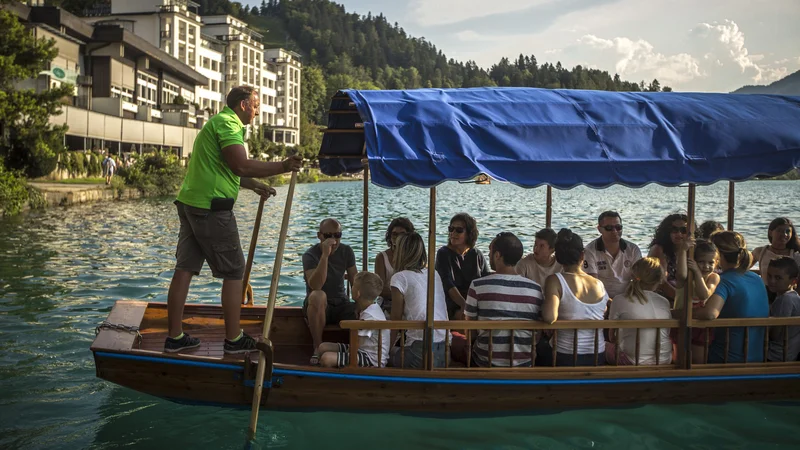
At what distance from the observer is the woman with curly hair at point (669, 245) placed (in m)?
7.80

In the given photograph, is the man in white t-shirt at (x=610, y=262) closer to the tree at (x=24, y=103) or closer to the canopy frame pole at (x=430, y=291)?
the canopy frame pole at (x=430, y=291)

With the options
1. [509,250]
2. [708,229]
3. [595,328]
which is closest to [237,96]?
[509,250]

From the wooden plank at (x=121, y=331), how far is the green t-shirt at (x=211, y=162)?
1356mm

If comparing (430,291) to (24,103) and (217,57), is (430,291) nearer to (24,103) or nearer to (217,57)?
(24,103)

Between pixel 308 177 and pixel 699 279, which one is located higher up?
pixel 308 177

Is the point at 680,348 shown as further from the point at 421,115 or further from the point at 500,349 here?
the point at 421,115

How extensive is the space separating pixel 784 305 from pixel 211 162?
17.1 feet

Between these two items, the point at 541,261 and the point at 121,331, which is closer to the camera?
the point at 121,331

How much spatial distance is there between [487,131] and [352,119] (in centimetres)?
216

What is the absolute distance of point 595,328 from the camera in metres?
6.31

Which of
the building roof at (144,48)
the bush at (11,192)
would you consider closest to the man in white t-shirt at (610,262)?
the bush at (11,192)

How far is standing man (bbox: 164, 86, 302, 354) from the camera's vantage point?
20.4 ft

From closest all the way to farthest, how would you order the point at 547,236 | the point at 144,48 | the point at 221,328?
the point at 547,236 → the point at 221,328 → the point at 144,48

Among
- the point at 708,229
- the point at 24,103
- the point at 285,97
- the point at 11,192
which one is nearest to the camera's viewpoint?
the point at 708,229
